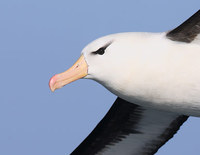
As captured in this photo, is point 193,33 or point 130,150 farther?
point 130,150

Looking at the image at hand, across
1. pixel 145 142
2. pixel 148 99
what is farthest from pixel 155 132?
pixel 148 99

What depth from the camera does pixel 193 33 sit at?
266 inches

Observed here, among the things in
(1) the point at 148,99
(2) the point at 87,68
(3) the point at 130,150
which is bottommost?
(3) the point at 130,150

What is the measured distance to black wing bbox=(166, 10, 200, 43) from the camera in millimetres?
6672

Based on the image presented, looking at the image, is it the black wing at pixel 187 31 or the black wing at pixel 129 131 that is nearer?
the black wing at pixel 187 31

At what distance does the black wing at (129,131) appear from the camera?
847 cm

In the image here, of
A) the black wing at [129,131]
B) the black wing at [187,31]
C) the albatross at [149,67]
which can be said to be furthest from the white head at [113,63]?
the black wing at [129,131]

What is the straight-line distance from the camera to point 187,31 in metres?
6.75

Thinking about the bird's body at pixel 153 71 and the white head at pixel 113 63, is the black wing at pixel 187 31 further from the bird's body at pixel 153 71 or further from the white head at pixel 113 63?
the white head at pixel 113 63

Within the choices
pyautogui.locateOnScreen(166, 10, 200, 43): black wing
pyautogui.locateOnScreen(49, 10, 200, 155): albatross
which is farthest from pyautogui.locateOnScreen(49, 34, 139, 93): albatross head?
pyautogui.locateOnScreen(166, 10, 200, 43): black wing

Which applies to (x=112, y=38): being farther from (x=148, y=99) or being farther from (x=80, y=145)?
(x=80, y=145)

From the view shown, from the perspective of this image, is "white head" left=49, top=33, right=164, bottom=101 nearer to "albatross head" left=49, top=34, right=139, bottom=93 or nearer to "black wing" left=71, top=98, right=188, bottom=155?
"albatross head" left=49, top=34, right=139, bottom=93

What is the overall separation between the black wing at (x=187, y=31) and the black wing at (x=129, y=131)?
1.79 metres

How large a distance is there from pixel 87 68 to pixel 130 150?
2.54 m
